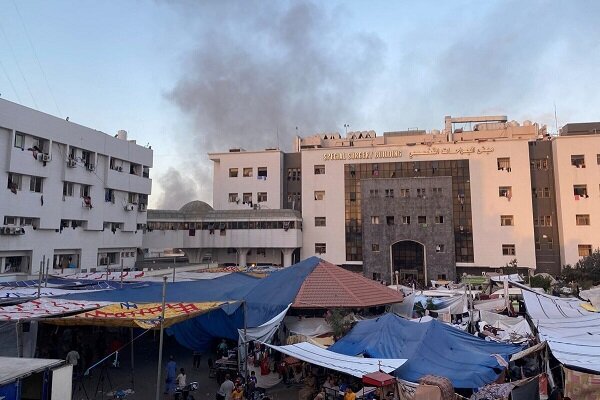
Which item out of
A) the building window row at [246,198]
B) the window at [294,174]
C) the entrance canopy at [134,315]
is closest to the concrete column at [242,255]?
the building window row at [246,198]

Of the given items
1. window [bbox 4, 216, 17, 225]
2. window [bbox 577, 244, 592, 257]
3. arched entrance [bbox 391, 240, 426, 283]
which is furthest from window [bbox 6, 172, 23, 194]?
window [bbox 577, 244, 592, 257]

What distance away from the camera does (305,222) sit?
47938 millimetres

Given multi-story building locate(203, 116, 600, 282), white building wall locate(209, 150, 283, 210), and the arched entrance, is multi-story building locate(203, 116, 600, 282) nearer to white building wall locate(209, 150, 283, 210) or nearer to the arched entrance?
the arched entrance

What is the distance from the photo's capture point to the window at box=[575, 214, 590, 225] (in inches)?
1649

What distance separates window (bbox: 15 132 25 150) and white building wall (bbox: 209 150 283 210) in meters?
25.1

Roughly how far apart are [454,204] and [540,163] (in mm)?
9352

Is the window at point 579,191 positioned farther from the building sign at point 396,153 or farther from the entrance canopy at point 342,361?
the entrance canopy at point 342,361

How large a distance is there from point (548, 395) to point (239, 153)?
43.0 metres

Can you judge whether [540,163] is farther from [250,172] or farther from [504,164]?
[250,172]

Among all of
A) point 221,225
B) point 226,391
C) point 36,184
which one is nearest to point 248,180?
point 221,225

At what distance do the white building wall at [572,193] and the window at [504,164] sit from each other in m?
4.23

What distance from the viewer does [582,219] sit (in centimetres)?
4200

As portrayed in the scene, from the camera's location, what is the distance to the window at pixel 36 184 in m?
28.0

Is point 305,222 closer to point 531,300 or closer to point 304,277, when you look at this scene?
point 304,277
